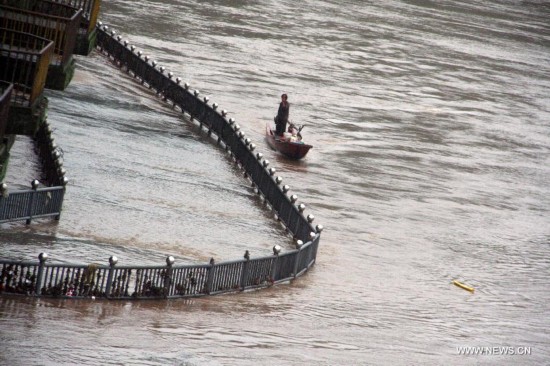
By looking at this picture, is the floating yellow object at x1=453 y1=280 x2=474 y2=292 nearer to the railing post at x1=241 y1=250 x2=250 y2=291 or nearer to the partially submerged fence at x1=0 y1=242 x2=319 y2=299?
the partially submerged fence at x1=0 y1=242 x2=319 y2=299

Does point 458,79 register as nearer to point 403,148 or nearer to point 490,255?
point 403,148

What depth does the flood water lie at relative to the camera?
20.3 meters

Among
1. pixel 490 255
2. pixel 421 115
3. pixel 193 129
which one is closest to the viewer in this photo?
pixel 490 255

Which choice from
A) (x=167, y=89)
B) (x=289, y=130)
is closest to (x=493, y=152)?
(x=289, y=130)

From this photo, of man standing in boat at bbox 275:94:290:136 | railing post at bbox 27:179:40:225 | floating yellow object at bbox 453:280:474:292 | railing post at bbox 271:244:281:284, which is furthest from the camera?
man standing in boat at bbox 275:94:290:136

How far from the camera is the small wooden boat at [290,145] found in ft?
128

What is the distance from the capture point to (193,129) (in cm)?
3925

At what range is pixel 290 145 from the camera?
39.0 metres

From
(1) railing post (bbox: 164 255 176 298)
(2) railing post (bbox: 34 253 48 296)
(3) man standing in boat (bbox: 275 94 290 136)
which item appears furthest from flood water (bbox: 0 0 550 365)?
(3) man standing in boat (bbox: 275 94 290 136)

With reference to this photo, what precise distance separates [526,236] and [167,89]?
47.9ft

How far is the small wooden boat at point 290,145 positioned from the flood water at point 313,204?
0.36m

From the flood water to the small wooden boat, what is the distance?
0.36 metres

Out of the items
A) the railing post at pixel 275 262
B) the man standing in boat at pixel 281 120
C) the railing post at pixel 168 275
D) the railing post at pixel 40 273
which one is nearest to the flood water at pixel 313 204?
the railing post at pixel 40 273

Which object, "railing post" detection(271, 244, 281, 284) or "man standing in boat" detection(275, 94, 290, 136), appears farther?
"man standing in boat" detection(275, 94, 290, 136)
